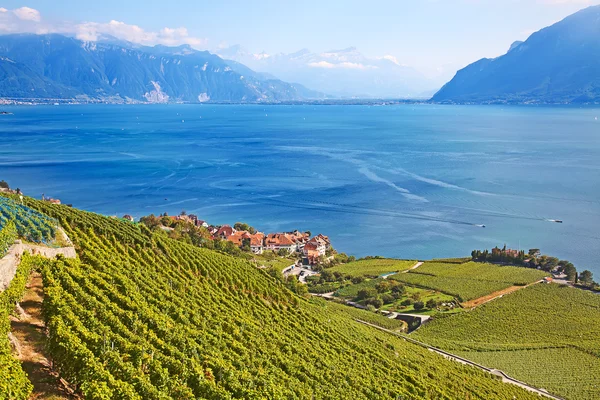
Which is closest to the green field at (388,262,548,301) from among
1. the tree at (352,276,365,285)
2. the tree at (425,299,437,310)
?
the tree at (425,299,437,310)

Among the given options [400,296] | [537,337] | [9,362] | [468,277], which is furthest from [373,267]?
[9,362]

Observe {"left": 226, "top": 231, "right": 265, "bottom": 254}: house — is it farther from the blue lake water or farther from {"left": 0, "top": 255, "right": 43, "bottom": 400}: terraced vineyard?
{"left": 0, "top": 255, "right": 43, "bottom": 400}: terraced vineyard

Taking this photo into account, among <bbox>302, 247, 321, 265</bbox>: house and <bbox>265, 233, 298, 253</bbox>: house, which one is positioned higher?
<bbox>265, 233, 298, 253</bbox>: house

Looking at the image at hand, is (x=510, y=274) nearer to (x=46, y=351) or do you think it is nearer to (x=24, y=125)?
(x=46, y=351)

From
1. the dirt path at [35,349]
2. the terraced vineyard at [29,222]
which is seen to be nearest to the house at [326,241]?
the terraced vineyard at [29,222]

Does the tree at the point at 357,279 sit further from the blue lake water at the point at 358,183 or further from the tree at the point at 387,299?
the blue lake water at the point at 358,183

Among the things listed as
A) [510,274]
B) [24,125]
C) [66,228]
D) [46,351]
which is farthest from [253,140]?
[46,351]
